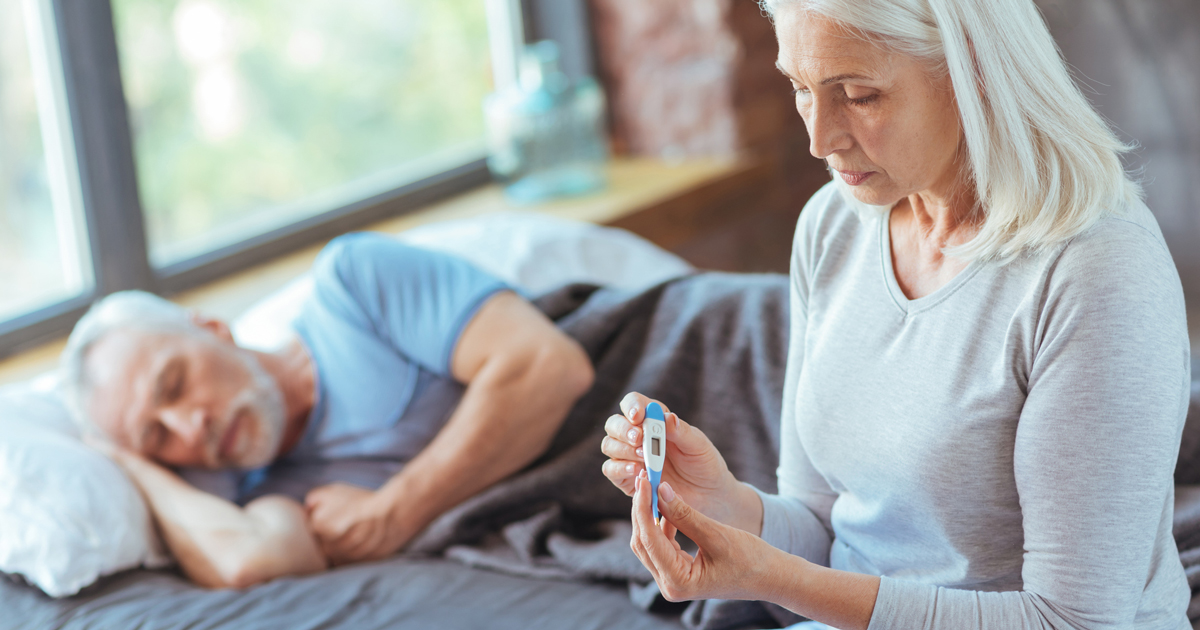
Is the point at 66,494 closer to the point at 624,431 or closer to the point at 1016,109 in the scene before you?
the point at 624,431

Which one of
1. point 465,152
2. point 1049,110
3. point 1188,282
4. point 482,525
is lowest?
point 482,525

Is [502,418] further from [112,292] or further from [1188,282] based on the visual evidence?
[1188,282]

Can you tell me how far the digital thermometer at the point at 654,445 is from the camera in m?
0.82

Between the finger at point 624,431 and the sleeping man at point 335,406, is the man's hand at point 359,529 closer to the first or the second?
the sleeping man at point 335,406

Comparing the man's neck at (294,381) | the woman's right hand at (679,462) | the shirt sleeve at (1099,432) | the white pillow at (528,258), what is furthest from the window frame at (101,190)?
the shirt sleeve at (1099,432)

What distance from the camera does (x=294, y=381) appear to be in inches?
65.4

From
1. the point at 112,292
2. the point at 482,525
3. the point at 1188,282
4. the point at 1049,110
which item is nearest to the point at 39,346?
the point at 112,292

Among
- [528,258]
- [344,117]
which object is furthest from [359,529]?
[344,117]

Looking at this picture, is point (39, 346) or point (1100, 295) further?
point (39, 346)

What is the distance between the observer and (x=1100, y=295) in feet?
2.50

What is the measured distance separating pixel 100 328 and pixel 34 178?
585 millimetres

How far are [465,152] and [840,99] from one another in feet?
6.80

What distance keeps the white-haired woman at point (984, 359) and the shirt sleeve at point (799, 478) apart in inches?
4.6

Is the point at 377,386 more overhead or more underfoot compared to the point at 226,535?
more overhead
